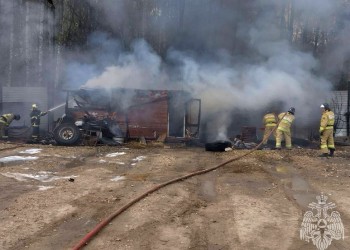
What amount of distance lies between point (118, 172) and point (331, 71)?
11.0 m

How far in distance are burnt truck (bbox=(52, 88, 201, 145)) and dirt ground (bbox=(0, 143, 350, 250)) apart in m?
2.74

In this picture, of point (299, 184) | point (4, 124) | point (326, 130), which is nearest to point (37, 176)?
point (299, 184)

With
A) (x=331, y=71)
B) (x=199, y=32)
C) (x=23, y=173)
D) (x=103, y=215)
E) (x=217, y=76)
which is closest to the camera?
(x=103, y=215)

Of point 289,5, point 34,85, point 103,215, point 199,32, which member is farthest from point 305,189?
point 34,85

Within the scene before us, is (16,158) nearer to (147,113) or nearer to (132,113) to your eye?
(132,113)

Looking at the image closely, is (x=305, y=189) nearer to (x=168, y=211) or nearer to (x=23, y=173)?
(x=168, y=211)

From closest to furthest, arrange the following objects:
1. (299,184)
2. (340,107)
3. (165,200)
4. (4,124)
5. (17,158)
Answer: (165,200), (299,184), (17,158), (4,124), (340,107)

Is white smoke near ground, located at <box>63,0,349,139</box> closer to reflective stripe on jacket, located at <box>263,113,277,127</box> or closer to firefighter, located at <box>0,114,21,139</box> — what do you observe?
reflective stripe on jacket, located at <box>263,113,277,127</box>

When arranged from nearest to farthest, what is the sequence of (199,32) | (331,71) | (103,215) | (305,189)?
1. (103,215)
2. (305,189)
3. (331,71)
4. (199,32)

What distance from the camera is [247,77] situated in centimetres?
1295

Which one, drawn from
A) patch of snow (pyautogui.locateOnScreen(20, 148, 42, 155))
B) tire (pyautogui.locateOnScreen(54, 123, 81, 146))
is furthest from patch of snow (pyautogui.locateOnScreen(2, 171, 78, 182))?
tire (pyautogui.locateOnScreen(54, 123, 81, 146))

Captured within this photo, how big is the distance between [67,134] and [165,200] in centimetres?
718

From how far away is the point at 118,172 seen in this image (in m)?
7.17

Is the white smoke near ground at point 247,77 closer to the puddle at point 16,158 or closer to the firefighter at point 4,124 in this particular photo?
the firefighter at point 4,124
